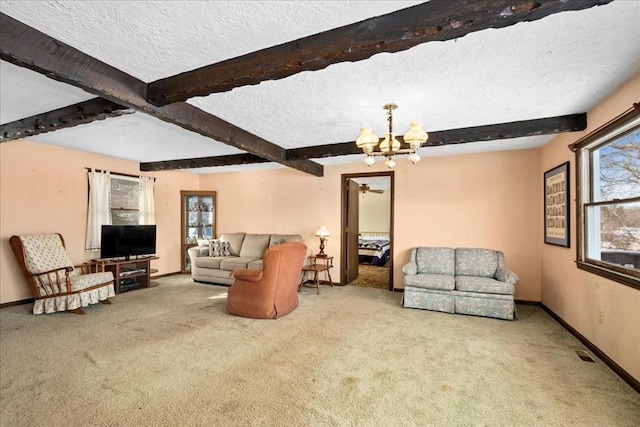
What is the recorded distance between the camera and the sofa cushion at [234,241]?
6.41 metres

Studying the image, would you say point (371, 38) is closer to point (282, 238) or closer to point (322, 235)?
point (322, 235)

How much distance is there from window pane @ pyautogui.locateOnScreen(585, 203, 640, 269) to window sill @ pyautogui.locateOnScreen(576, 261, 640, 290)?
11 cm

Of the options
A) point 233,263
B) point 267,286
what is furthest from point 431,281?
point 233,263

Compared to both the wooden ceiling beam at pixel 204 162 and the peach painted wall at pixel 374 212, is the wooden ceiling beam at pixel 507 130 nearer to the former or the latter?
the wooden ceiling beam at pixel 204 162

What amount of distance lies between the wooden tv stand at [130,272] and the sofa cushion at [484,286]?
17.2 feet

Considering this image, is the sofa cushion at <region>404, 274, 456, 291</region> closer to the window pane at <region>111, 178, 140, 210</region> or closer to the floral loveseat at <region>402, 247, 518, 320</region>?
the floral loveseat at <region>402, 247, 518, 320</region>

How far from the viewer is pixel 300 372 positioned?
8.30ft

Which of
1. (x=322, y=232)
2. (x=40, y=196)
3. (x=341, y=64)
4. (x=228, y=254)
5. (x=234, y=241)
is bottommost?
(x=228, y=254)

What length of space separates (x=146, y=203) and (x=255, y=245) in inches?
92.4

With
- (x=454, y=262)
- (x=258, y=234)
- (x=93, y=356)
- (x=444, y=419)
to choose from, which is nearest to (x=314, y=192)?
(x=258, y=234)

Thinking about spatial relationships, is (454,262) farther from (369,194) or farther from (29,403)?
(369,194)

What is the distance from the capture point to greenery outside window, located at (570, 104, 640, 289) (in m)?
2.49

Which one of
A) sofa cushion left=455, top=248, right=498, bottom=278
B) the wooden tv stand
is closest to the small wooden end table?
sofa cushion left=455, top=248, right=498, bottom=278

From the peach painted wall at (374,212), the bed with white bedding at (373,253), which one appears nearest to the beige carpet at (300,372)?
the bed with white bedding at (373,253)
